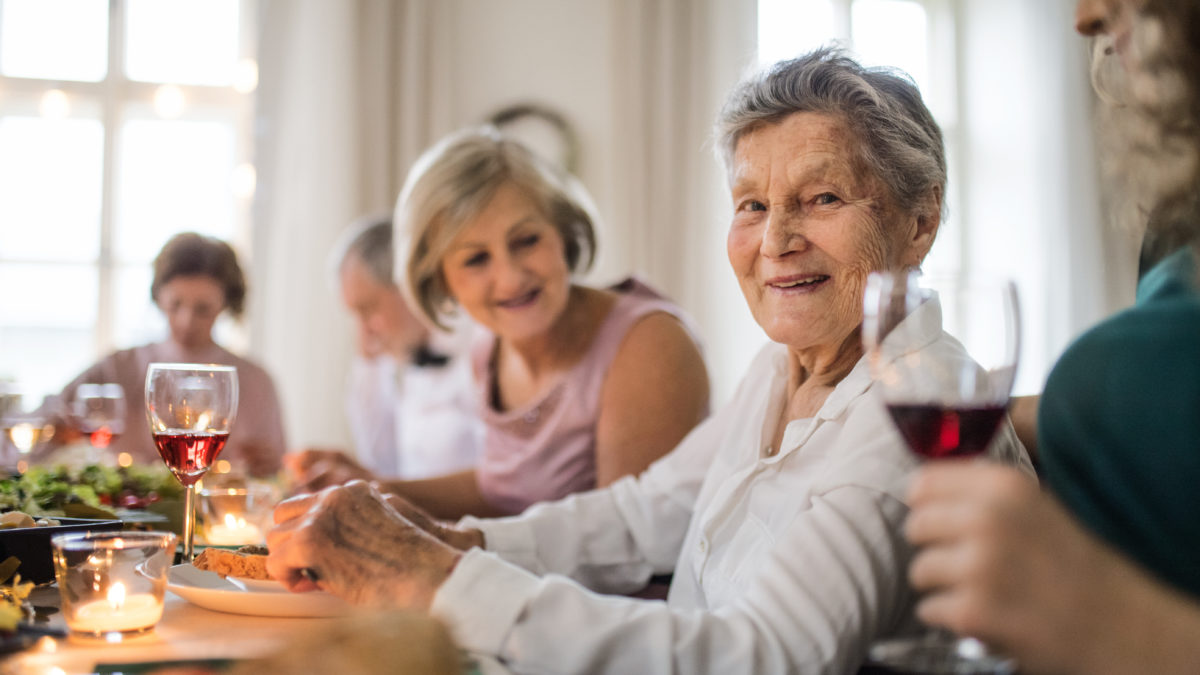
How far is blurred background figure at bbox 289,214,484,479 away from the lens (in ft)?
10.4

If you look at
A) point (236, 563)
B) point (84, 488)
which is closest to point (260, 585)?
point (236, 563)

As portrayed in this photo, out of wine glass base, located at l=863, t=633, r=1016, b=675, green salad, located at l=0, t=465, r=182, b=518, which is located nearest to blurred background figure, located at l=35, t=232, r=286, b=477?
green salad, located at l=0, t=465, r=182, b=518

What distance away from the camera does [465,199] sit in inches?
84.4

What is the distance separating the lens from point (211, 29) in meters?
4.99

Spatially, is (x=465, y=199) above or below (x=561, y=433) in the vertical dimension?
above

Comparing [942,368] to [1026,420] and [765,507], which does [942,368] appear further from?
[1026,420]

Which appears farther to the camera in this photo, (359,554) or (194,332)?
(194,332)

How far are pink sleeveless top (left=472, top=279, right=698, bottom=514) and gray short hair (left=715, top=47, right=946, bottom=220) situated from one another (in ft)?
2.83

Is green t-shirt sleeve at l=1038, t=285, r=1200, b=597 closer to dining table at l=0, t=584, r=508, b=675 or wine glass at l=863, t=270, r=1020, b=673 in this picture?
wine glass at l=863, t=270, r=1020, b=673

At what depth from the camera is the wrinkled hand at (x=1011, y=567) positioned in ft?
1.89

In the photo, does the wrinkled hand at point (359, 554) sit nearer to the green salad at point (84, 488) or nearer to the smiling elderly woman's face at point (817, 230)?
the green salad at point (84, 488)

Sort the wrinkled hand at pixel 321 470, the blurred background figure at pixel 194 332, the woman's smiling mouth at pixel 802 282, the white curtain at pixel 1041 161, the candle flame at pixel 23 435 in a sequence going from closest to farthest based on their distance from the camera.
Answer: the woman's smiling mouth at pixel 802 282 < the wrinkled hand at pixel 321 470 < the candle flame at pixel 23 435 < the blurred background figure at pixel 194 332 < the white curtain at pixel 1041 161

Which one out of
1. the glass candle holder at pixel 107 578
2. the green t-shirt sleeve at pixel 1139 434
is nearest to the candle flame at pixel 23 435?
the glass candle holder at pixel 107 578

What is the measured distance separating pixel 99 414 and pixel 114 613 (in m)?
1.39
